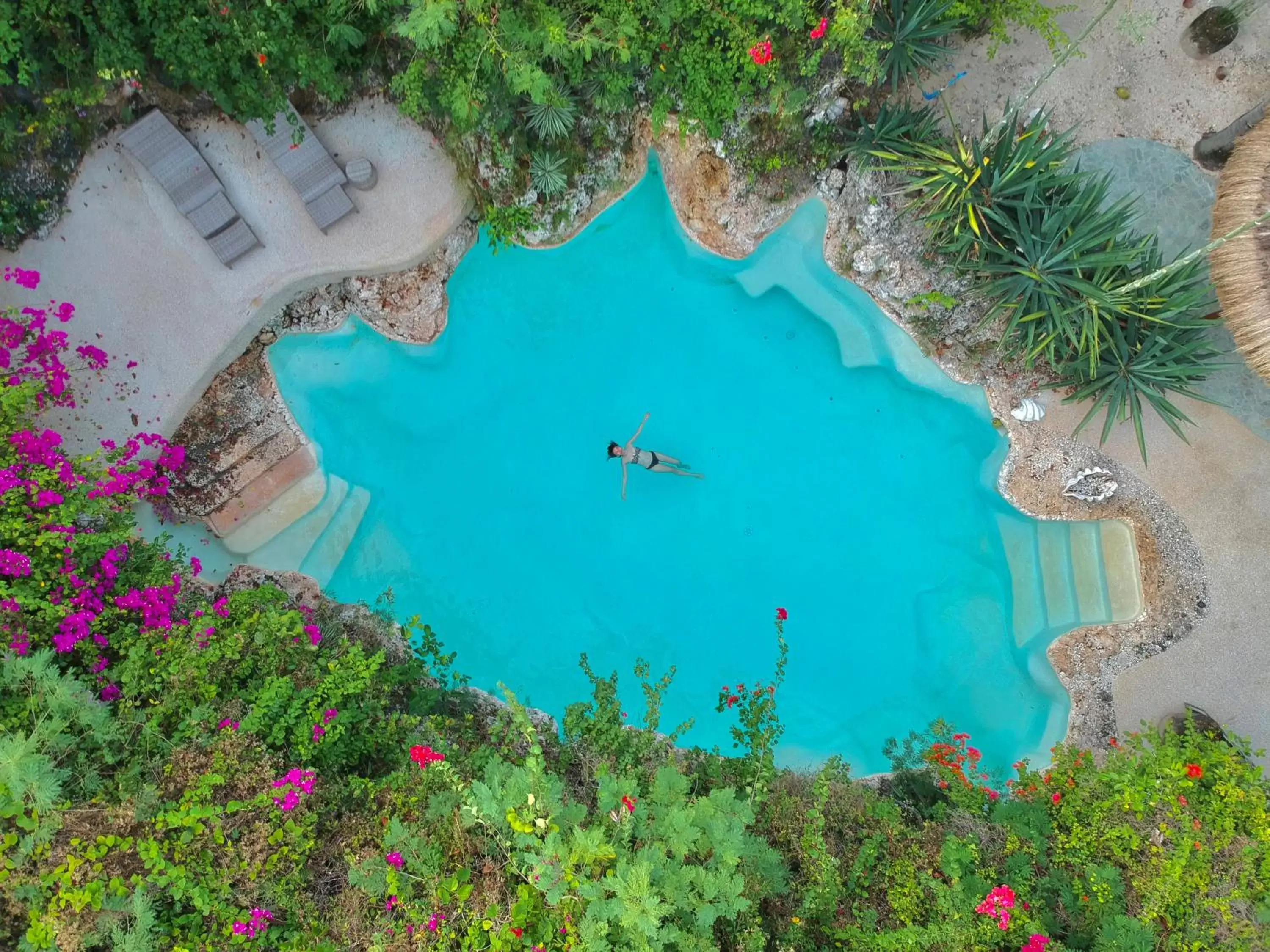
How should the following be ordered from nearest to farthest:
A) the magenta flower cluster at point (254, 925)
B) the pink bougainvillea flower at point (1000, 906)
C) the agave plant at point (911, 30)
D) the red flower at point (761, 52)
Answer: the magenta flower cluster at point (254, 925)
the pink bougainvillea flower at point (1000, 906)
the red flower at point (761, 52)
the agave plant at point (911, 30)

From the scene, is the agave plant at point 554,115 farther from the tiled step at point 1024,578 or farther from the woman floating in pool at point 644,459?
the tiled step at point 1024,578

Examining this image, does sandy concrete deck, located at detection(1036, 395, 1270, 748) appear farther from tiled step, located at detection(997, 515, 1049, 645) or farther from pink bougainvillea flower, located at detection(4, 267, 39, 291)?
pink bougainvillea flower, located at detection(4, 267, 39, 291)

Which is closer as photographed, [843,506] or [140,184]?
[140,184]

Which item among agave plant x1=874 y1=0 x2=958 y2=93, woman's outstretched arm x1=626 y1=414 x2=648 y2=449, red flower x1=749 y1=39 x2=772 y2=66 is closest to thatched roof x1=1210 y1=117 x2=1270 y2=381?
agave plant x1=874 y1=0 x2=958 y2=93

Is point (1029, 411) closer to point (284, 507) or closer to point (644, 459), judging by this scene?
point (644, 459)

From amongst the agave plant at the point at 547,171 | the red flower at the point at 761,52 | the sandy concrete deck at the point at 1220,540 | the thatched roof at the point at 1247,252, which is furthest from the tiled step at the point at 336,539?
the thatched roof at the point at 1247,252

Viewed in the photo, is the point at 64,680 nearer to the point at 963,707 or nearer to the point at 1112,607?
the point at 963,707

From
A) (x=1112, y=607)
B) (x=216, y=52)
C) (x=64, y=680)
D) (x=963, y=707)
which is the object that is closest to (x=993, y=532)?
(x=1112, y=607)
